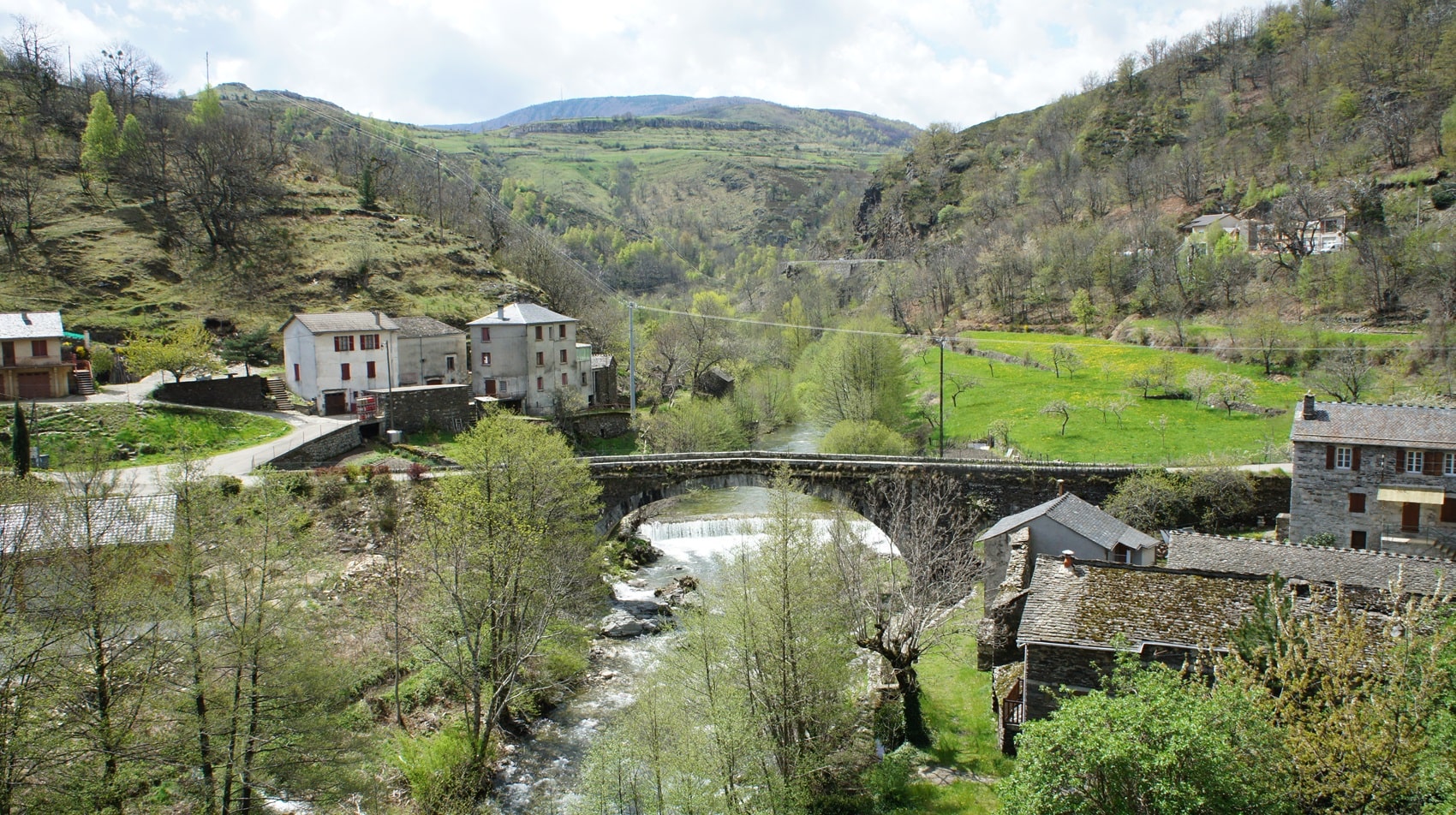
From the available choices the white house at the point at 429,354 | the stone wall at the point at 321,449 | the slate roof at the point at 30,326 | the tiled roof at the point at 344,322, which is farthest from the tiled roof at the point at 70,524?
the white house at the point at 429,354

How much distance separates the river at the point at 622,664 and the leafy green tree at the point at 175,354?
1069 inches

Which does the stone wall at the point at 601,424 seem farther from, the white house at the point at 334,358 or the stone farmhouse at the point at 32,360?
the stone farmhouse at the point at 32,360

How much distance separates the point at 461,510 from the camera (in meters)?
26.9

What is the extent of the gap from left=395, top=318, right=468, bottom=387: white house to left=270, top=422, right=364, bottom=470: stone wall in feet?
41.1

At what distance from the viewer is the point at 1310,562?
77.6 feet

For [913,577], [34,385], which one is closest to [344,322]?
[34,385]

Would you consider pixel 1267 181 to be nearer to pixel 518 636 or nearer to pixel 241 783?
pixel 518 636

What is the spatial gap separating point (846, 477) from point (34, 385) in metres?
41.0

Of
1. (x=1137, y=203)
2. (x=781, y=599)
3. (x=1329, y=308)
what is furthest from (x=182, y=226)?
(x=1137, y=203)

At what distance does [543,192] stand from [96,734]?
180 m

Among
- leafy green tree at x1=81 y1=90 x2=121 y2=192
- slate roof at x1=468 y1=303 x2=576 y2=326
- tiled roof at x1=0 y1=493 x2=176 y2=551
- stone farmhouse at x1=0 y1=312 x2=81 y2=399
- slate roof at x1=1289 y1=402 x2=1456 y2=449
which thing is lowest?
tiled roof at x1=0 y1=493 x2=176 y2=551

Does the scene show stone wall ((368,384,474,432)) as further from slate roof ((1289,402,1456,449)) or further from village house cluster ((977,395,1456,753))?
slate roof ((1289,402,1456,449))

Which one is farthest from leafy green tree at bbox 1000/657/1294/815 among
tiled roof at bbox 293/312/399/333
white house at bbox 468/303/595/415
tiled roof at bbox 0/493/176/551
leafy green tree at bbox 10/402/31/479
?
white house at bbox 468/303/595/415

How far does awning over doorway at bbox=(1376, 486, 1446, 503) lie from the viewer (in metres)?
30.6
